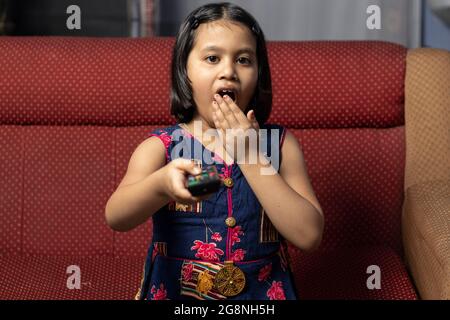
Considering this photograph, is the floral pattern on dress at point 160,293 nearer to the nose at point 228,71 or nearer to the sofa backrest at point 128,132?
the nose at point 228,71

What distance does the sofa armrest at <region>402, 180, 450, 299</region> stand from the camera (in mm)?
1416

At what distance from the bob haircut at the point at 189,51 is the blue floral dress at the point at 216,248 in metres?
0.08

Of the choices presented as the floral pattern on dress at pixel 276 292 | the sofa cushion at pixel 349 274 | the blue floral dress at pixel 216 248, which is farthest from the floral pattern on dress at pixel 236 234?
the sofa cushion at pixel 349 274

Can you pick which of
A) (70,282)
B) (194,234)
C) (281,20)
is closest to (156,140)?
(194,234)

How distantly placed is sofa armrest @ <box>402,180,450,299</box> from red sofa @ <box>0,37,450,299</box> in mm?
106

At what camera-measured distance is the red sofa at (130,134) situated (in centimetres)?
189

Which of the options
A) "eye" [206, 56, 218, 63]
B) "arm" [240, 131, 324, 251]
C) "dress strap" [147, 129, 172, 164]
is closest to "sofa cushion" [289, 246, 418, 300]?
"arm" [240, 131, 324, 251]

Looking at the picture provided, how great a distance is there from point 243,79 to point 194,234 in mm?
282

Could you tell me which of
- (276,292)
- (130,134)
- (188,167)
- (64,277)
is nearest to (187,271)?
(276,292)

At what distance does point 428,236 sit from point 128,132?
78cm

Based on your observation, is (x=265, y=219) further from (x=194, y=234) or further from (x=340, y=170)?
(x=340, y=170)
